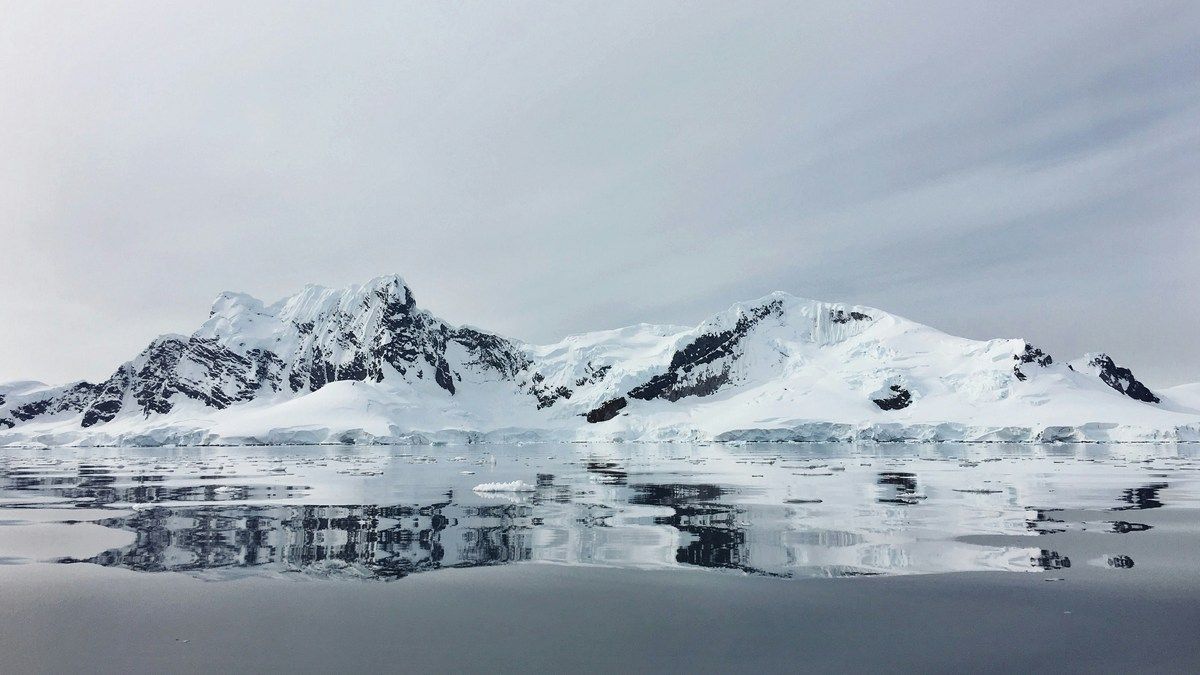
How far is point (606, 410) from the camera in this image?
571 ft

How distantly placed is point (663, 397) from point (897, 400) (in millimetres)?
65255

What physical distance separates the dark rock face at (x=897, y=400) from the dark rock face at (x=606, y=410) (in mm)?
65729

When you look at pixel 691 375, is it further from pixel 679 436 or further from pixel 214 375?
pixel 214 375

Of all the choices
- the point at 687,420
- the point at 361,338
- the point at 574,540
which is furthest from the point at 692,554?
the point at 361,338

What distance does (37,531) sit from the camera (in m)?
17.5

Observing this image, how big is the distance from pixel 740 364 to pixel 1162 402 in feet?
357

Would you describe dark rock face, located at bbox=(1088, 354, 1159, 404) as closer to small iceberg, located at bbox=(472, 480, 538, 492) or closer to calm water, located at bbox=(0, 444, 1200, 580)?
calm water, located at bbox=(0, 444, 1200, 580)

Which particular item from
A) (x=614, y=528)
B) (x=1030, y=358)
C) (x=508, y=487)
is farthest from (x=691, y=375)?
(x=614, y=528)

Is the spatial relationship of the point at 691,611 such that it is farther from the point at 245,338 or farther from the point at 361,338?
the point at 245,338

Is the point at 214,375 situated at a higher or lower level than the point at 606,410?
higher

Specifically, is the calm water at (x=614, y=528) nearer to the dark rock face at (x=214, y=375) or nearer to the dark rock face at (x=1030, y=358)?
the dark rock face at (x=1030, y=358)

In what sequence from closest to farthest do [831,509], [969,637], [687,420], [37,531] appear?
[969,637], [37,531], [831,509], [687,420]

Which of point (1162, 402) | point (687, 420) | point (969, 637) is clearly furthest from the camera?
point (1162, 402)

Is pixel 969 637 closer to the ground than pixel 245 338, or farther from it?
closer to the ground
